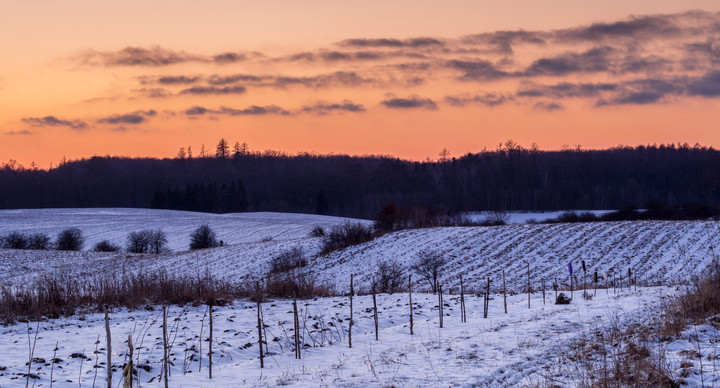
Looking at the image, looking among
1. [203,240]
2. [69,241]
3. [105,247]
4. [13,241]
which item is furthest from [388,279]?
[13,241]

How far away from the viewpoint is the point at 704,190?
132 metres

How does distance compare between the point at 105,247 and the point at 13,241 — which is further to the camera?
the point at 105,247

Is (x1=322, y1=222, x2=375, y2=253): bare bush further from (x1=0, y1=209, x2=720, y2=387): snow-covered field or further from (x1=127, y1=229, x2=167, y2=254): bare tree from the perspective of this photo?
(x1=127, y1=229, x2=167, y2=254): bare tree

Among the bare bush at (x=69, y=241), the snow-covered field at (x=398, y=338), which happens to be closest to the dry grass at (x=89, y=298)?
the snow-covered field at (x=398, y=338)

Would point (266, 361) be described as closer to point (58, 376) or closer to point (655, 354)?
point (58, 376)

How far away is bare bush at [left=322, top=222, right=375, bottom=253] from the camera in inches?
2256

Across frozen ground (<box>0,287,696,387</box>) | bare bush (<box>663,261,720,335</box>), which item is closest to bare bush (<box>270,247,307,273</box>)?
frozen ground (<box>0,287,696,387</box>)

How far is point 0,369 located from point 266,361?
16.0 ft

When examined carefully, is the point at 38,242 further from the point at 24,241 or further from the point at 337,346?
the point at 337,346

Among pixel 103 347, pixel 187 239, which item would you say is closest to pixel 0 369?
pixel 103 347

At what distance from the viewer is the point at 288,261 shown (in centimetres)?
5275

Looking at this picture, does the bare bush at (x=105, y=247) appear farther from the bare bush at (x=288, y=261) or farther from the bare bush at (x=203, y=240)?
the bare bush at (x=288, y=261)

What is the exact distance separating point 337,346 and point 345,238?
42.8 m

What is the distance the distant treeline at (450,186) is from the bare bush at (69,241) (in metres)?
65.9
